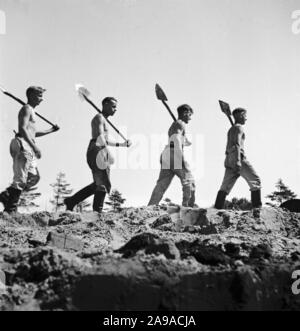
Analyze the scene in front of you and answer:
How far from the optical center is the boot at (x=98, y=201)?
340 inches

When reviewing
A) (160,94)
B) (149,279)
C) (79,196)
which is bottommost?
(149,279)

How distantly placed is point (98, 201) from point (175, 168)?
182cm

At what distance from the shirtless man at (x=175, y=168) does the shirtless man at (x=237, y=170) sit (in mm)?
657

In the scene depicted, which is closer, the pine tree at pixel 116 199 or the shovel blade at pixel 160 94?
the shovel blade at pixel 160 94

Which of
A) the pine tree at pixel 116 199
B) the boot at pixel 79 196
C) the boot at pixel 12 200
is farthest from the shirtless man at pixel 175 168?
the pine tree at pixel 116 199

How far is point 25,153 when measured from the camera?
8094 mm

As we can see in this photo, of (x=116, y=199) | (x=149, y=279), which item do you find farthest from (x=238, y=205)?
(x=149, y=279)

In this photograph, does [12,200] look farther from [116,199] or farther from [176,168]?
[116,199]

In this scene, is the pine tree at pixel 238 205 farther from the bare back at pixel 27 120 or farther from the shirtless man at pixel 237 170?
the bare back at pixel 27 120

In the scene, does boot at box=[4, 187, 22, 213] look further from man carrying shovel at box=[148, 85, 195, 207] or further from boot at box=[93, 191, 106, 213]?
man carrying shovel at box=[148, 85, 195, 207]

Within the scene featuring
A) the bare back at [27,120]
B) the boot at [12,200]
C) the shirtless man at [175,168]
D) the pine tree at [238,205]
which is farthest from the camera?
the pine tree at [238,205]

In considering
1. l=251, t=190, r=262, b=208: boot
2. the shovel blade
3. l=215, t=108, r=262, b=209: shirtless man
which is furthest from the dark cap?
l=251, t=190, r=262, b=208: boot
